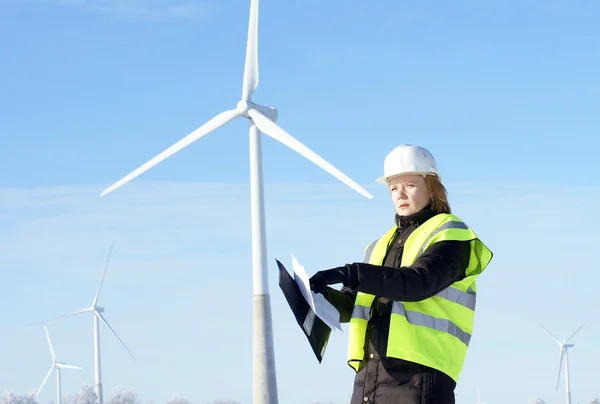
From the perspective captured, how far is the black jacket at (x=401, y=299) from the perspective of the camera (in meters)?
6.57

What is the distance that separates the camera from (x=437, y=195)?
738 centimetres

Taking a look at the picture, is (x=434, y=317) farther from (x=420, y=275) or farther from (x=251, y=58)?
(x=251, y=58)

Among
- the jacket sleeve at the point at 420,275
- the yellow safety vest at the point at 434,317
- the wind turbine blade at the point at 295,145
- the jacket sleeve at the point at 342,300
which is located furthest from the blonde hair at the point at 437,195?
the wind turbine blade at the point at 295,145

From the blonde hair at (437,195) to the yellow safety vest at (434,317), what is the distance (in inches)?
5.9

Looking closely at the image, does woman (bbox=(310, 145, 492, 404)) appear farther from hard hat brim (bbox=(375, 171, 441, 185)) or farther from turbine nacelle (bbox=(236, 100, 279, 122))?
turbine nacelle (bbox=(236, 100, 279, 122))

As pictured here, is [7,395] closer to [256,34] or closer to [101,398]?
[101,398]

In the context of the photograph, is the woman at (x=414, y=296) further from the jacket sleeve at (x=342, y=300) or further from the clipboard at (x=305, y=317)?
the clipboard at (x=305, y=317)

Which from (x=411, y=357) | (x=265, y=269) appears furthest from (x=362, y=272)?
(x=265, y=269)

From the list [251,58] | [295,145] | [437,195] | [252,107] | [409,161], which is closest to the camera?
[409,161]

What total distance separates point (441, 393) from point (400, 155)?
160 cm

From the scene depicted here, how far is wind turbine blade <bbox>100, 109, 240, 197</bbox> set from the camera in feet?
136

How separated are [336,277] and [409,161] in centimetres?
116

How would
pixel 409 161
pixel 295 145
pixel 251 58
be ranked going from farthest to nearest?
pixel 251 58 < pixel 295 145 < pixel 409 161

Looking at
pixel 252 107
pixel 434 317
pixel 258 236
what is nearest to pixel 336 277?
pixel 434 317
